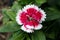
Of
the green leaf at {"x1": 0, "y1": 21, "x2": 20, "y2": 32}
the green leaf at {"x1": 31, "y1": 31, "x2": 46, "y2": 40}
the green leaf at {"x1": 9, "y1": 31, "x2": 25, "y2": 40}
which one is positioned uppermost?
the green leaf at {"x1": 0, "y1": 21, "x2": 20, "y2": 32}

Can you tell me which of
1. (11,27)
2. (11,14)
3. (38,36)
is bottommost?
(38,36)

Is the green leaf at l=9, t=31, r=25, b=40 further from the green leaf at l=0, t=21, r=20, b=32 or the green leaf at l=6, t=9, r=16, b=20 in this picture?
the green leaf at l=6, t=9, r=16, b=20

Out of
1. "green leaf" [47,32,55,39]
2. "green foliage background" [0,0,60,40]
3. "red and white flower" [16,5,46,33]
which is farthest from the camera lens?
"green leaf" [47,32,55,39]

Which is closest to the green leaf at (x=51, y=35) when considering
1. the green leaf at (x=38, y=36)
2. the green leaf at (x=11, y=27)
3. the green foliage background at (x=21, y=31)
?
the green foliage background at (x=21, y=31)

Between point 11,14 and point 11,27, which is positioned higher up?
A: point 11,14

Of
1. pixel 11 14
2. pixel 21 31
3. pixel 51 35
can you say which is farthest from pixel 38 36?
pixel 51 35

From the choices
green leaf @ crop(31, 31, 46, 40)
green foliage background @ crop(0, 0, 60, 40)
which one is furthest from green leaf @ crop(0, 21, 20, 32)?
green leaf @ crop(31, 31, 46, 40)

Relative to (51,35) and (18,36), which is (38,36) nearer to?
(18,36)

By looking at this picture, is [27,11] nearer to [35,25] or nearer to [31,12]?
[31,12]

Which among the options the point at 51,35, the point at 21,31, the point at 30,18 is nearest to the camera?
the point at 30,18
